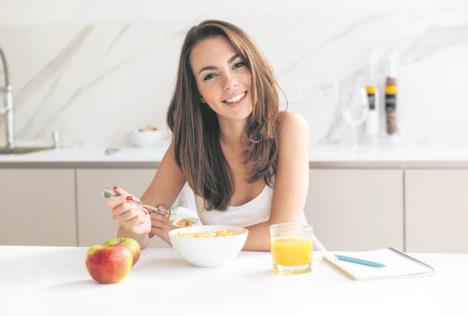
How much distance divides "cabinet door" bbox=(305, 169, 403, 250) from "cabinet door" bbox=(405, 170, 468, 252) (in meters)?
0.05

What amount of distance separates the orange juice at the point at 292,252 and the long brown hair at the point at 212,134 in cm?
68

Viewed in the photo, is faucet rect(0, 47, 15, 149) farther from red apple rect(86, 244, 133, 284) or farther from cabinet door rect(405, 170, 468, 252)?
red apple rect(86, 244, 133, 284)

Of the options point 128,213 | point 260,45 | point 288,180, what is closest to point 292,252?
point 128,213

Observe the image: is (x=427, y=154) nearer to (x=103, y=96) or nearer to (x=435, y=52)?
(x=435, y=52)

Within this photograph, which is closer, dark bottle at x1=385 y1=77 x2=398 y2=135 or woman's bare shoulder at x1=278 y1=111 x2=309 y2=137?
woman's bare shoulder at x1=278 y1=111 x2=309 y2=137

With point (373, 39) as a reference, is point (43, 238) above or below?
below

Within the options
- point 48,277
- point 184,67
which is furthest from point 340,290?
point 184,67

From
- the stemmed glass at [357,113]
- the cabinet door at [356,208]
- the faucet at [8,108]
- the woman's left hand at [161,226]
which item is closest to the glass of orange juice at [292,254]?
the woman's left hand at [161,226]

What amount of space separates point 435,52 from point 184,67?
5.33 feet

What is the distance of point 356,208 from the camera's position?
270 cm

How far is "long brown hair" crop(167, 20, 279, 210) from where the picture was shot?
78.0 inches

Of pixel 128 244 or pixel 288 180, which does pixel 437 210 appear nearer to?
pixel 288 180

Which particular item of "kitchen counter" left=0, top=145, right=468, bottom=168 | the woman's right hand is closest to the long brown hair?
the woman's right hand

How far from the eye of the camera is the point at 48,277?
1377 millimetres
